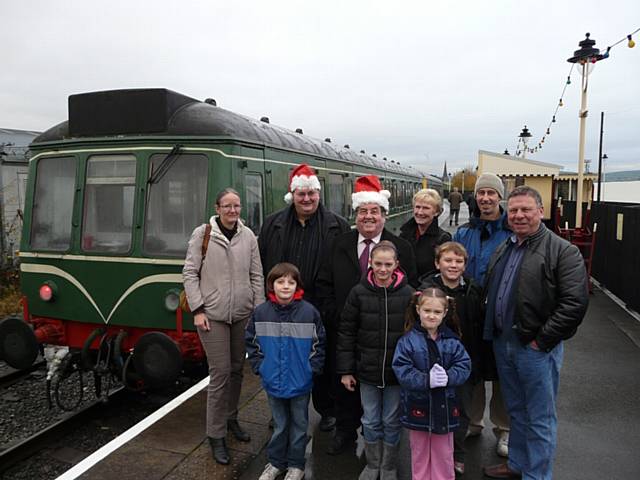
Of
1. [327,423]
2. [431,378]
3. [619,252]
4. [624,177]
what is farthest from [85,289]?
[624,177]

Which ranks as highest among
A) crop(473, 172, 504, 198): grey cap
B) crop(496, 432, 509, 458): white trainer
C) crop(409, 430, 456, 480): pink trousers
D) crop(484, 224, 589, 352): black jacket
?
crop(473, 172, 504, 198): grey cap

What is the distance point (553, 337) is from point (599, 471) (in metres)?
1.37

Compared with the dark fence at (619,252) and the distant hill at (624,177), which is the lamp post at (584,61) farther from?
Result: the distant hill at (624,177)

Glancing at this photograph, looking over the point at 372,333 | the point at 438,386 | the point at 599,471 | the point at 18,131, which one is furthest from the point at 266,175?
the point at 18,131

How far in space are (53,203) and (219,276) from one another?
8.90ft

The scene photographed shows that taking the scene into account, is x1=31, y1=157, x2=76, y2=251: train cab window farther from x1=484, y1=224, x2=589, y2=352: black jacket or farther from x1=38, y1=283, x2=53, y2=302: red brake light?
x1=484, y1=224, x2=589, y2=352: black jacket

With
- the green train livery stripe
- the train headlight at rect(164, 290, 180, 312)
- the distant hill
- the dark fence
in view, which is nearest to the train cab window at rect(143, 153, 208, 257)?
the green train livery stripe

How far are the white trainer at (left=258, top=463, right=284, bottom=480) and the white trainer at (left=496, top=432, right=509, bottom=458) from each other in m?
1.60

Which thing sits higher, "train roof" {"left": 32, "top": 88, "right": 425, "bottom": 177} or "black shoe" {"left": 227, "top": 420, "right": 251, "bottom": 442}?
"train roof" {"left": 32, "top": 88, "right": 425, "bottom": 177}

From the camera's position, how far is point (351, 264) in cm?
376

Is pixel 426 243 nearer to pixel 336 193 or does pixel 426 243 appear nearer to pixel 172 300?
pixel 172 300

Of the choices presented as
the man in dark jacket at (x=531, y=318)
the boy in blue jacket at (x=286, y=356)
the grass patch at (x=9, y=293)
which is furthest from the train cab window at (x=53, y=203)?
the grass patch at (x=9, y=293)

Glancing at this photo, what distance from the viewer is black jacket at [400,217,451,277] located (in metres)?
4.10

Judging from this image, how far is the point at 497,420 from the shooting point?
13.2 feet
